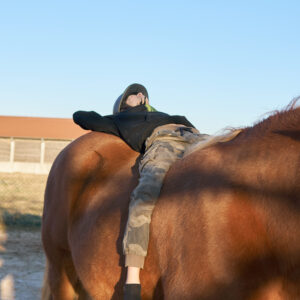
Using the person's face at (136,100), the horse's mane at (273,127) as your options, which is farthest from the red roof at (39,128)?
the horse's mane at (273,127)

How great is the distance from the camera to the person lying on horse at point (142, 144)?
2211 mm

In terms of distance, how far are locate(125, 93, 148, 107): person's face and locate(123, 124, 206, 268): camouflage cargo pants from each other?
92cm

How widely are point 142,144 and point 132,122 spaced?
272 millimetres

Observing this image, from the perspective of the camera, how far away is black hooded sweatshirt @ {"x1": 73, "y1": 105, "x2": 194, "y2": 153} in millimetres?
2934

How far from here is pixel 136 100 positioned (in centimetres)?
355

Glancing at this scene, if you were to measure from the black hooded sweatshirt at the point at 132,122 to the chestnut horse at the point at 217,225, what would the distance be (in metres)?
0.18

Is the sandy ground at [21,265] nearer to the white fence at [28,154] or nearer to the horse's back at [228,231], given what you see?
the horse's back at [228,231]

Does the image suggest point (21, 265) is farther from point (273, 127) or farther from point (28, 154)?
point (28, 154)

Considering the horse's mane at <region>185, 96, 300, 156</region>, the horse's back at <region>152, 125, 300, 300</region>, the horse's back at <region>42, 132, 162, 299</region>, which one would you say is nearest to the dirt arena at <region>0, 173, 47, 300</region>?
the horse's back at <region>42, 132, 162, 299</region>

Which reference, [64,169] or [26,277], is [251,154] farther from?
[26,277]

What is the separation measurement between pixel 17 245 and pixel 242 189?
18.6ft

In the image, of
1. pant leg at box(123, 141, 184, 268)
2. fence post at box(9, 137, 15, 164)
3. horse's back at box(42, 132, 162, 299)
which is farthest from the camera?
fence post at box(9, 137, 15, 164)

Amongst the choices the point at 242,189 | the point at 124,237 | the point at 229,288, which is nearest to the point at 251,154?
the point at 242,189

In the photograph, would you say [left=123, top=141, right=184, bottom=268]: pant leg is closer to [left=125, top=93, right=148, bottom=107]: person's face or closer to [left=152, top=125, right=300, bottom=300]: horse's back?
[left=152, top=125, right=300, bottom=300]: horse's back
